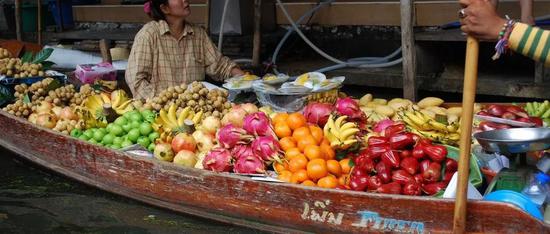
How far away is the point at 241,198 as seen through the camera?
Answer: 362cm

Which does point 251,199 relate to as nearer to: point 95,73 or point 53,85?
point 53,85

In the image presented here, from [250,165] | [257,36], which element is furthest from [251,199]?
[257,36]

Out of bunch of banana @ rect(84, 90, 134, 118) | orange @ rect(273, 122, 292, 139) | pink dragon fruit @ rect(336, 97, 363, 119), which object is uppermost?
pink dragon fruit @ rect(336, 97, 363, 119)

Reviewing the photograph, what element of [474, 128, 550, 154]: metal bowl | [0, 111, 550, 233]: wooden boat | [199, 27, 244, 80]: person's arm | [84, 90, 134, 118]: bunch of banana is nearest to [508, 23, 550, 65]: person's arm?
[474, 128, 550, 154]: metal bowl

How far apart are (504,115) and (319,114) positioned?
110 centimetres

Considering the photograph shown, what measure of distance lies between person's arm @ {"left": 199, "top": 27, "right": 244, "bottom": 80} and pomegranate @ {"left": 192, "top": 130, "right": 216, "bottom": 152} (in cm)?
126

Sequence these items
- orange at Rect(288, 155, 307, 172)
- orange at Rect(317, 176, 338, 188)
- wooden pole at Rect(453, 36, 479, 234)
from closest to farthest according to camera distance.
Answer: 1. wooden pole at Rect(453, 36, 479, 234)
2. orange at Rect(317, 176, 338, 188)
3. orange at Rect(288, 155, 307, 172)

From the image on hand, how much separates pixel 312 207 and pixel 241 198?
0.48 metres

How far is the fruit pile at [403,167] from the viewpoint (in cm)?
320

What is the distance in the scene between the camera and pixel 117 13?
946 cm

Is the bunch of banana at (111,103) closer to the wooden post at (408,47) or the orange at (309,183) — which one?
the orange at (309,183)

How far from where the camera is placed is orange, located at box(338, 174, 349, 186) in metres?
3.49

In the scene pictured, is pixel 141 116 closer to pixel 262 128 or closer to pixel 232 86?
pixel 232 86

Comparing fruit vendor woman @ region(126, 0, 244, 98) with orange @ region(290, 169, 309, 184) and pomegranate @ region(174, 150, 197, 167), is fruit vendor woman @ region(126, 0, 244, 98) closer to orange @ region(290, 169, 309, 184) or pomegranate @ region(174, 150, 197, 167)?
pomegranate @ region(174, 150, 197, 167)
